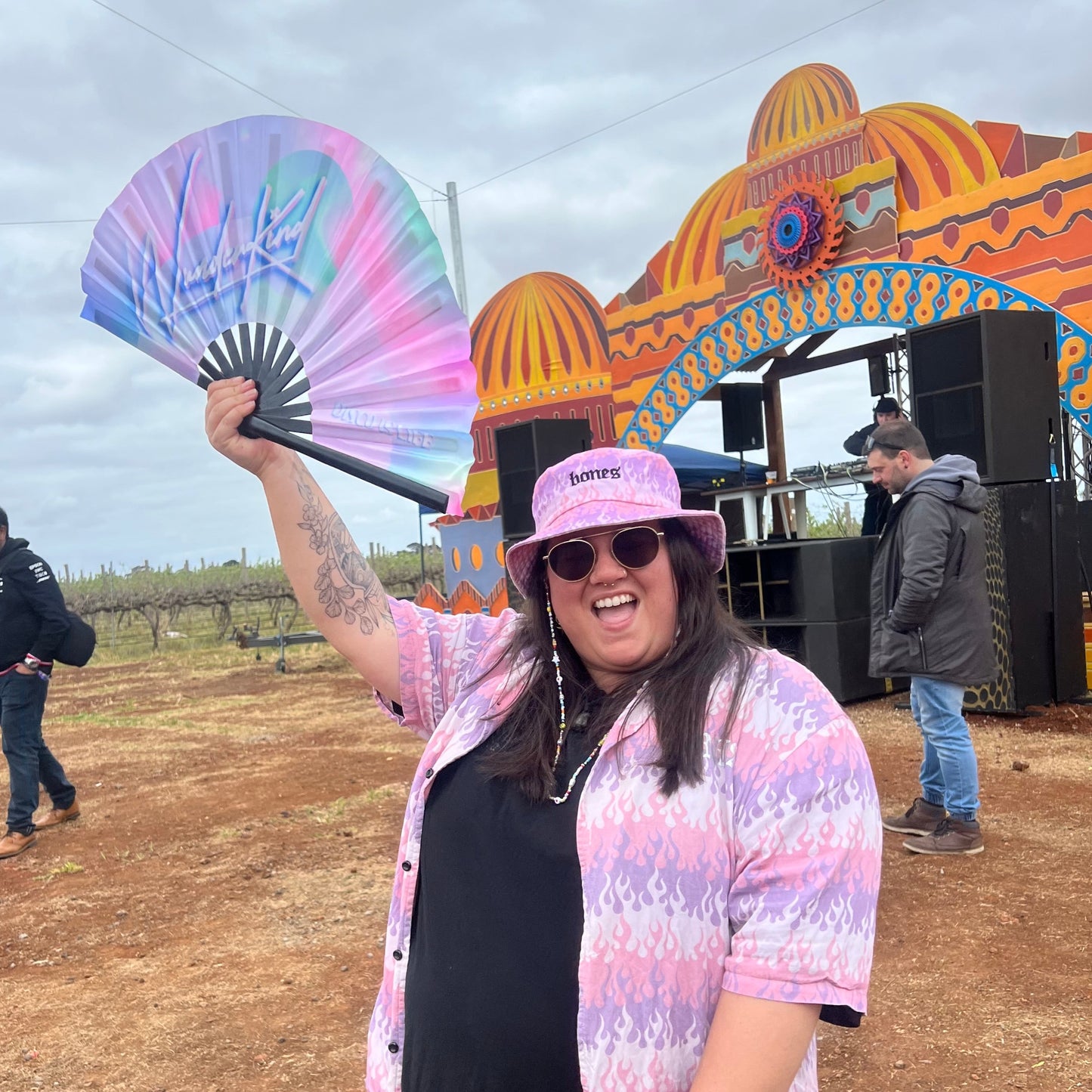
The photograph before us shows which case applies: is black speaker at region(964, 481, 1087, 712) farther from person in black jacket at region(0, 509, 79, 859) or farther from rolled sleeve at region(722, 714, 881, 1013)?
rolled sleeve at region(722, 714, 881, 1013)

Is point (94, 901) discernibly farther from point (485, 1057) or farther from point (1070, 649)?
point (1070, 649)

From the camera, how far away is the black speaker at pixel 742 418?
12.2 m

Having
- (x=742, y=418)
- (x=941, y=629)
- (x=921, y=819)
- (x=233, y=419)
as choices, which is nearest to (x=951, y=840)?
(x=921, y=819)

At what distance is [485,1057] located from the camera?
1.12 m

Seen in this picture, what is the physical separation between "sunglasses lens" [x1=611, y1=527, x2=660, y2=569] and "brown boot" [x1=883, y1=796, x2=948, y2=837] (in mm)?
3409

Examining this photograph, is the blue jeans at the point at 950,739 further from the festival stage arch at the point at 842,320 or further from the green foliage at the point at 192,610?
the green foliage at the point at 192,610

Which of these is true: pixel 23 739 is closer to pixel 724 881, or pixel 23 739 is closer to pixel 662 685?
pixel 662 685

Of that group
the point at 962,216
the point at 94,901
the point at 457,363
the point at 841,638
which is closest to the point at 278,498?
the point at 457,363

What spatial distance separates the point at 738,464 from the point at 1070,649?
25.2ft

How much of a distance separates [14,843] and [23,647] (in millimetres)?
1014

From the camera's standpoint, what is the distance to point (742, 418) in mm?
12258

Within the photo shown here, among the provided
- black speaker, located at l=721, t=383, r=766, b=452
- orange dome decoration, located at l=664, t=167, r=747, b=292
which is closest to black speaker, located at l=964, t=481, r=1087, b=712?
orange dome decoration, located at l=664, t=167, r=747, b=292

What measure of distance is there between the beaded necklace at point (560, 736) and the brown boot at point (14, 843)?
4.62m

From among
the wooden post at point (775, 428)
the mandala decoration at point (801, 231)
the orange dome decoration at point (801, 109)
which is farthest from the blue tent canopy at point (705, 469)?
the orange dome decoration at point (801, 109)
